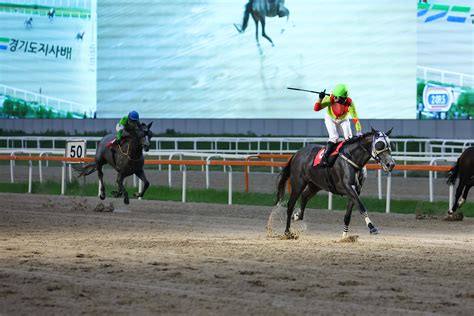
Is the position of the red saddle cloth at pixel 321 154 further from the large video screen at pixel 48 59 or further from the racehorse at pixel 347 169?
the large video screen at pixel 48 59

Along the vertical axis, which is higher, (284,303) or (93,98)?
(93,98)

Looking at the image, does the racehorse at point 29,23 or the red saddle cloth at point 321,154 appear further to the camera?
the racehorse at point 29,23

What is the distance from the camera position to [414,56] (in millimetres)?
26219

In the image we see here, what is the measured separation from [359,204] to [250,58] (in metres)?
16.7

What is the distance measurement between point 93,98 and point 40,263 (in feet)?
68.5

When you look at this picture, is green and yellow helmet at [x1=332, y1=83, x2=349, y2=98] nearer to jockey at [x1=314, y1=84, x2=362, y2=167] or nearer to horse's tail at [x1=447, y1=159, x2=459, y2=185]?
jockey at [x1=314, y1=84, x2=362, y2=167]

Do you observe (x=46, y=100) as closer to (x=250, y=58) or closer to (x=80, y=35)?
(x=80, y=35)

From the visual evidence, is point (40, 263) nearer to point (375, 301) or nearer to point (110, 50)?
point (375, 301)

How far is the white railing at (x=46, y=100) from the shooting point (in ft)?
100

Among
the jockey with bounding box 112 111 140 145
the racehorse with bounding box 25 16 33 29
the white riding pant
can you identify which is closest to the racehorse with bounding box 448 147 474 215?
the white riding pant

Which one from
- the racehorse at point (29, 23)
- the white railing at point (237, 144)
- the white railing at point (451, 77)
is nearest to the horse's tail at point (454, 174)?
the white railing at point (237, 144)

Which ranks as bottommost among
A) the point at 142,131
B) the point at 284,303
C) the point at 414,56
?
the point at 284,303

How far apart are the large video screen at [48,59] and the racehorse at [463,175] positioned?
16.1 m

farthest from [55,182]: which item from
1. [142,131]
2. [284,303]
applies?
[284,303]
